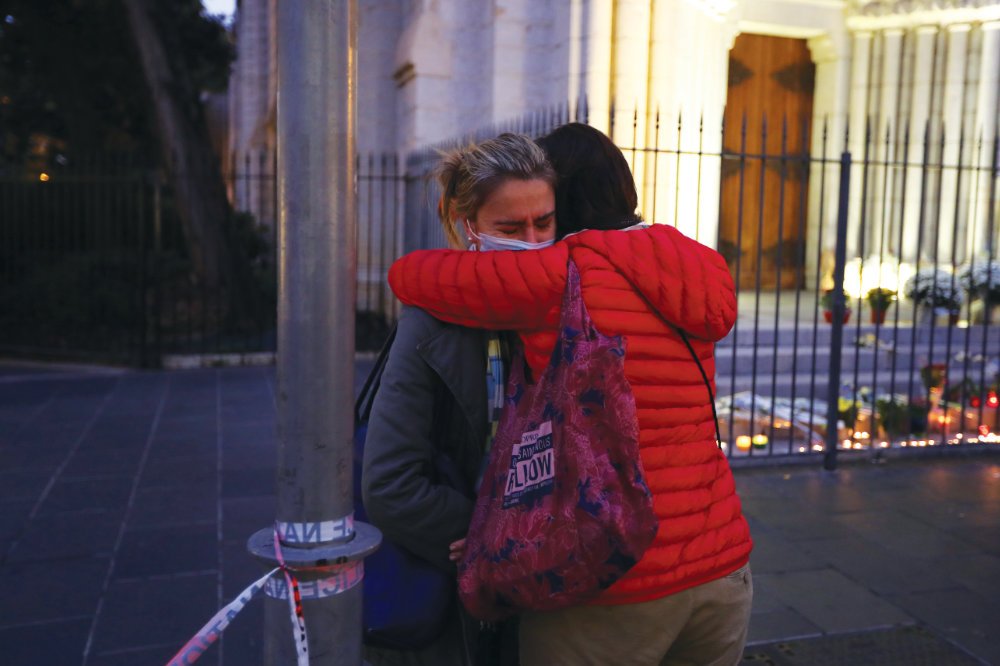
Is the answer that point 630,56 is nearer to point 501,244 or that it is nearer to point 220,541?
point 220,541

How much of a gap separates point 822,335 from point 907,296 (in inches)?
55.3

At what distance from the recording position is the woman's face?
5.88 feet

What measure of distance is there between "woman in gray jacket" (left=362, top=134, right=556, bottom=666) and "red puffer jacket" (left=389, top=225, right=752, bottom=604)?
0.34ft

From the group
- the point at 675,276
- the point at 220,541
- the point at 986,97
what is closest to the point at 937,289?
the point at 986,97

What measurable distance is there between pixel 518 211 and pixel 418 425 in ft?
1.49

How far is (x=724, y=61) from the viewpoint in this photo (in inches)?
421

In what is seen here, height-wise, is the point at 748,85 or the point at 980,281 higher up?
the point at 748,85

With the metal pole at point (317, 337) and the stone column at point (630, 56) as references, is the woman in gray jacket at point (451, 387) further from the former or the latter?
the stone column at point (630, 56)

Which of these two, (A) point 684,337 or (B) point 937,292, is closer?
(A) point 684,337

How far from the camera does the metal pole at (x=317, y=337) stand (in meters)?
1.56

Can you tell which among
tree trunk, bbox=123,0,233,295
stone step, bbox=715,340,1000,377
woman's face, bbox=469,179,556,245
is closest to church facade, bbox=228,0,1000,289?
stone step, bbox=715,340,1000,377

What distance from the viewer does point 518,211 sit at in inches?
70.8

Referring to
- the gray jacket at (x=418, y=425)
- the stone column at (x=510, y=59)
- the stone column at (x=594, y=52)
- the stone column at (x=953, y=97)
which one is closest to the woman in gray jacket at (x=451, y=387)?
the gray jacket at (x=418, y=425)

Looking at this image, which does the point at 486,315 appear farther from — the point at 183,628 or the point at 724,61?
the point at 724,61
